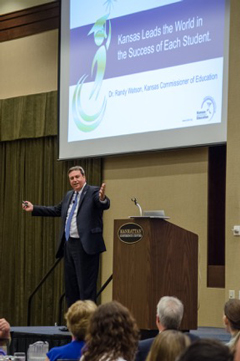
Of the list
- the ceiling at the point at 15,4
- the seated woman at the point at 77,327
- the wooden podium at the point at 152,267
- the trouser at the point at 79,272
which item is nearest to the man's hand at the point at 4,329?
the seated woman at the point at 77,327

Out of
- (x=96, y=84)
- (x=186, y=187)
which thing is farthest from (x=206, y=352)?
(x=96, y=84)

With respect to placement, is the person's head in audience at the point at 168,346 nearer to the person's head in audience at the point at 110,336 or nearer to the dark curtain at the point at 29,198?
the person's head in audience at the point at 110,336

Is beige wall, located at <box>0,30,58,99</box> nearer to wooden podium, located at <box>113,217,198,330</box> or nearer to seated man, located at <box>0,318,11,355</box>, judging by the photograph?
wooden podium, located at <box>113,217,198,330</box>

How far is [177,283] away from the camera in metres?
4.96

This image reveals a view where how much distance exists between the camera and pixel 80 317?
2.99m

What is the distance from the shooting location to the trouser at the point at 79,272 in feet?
18.1

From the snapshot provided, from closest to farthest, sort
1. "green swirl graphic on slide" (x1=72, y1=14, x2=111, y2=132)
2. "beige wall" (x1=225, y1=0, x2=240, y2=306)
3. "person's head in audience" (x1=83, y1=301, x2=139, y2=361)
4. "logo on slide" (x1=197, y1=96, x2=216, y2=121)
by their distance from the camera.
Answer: "person's head in audience" (x1=83, y1=301, x2=139, y2=361) < "beige wall" (x1=225, y1=0, x2=240, y2=306) < "logo on slide" (x1=197, y1=96, x2=216, y2=121) < "green swirl graphic on slide" (x1=72, y1=14, x2=111, y2=132)

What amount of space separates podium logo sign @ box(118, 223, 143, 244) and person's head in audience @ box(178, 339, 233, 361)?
3.36m

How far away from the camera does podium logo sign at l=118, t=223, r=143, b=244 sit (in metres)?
4.86

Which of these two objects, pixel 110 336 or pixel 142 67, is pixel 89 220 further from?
pixel 110 336

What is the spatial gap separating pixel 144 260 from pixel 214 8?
2933 mm

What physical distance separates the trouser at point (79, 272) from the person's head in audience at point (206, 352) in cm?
406

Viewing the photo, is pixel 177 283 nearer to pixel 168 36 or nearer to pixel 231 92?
pixel 231 92

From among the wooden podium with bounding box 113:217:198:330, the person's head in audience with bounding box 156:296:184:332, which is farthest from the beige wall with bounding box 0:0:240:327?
the person's head in audience with bounding box 156:296:184:332
